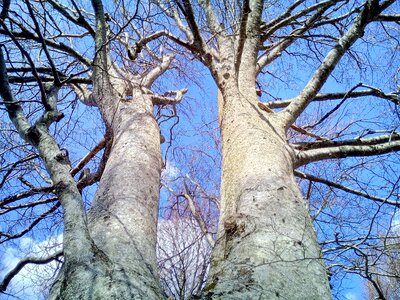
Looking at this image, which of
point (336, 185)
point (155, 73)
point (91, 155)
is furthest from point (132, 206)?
point (155, 73)

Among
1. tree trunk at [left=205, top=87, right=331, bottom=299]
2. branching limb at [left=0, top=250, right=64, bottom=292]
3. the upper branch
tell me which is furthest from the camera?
the upper branch

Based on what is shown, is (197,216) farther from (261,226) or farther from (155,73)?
(261,226)

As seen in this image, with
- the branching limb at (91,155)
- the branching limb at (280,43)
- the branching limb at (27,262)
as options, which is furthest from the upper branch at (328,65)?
the branching limb at (27,262)

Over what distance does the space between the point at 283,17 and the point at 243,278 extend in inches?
119

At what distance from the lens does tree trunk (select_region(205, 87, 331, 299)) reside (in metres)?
1.04

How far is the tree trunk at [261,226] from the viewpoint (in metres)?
1.04

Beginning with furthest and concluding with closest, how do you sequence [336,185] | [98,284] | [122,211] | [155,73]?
[155,73]
[336,185]
[122,211]
[98,284]

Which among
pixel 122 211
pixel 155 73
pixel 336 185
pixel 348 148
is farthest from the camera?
pixel 155 73

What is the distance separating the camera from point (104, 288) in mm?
940

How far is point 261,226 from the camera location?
1312 mm

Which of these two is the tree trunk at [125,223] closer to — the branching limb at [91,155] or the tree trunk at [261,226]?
the tree trunk at [261,226]

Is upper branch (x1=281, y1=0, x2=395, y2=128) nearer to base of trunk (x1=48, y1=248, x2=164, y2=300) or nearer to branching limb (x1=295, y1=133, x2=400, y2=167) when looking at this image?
branching limb (x1=295, y1=133, x2=400, y2=167)

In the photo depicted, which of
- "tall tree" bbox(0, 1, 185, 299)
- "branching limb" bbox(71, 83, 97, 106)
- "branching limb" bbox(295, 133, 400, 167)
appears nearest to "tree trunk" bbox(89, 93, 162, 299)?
"tall tree" bbox(0, 1, 185, 299)

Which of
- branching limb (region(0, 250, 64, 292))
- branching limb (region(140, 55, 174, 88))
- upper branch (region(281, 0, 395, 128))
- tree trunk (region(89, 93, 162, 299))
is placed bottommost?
branching limb (region(0, 250, 64, 292))
